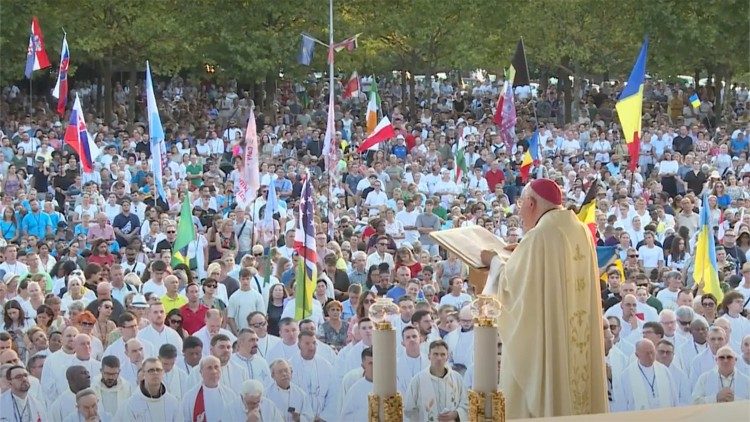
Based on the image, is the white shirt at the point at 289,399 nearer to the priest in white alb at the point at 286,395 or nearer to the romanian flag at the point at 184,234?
the priest in white alb at the point at 286,395

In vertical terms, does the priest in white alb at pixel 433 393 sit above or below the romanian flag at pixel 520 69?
below

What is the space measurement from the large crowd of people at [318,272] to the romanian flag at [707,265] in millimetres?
191

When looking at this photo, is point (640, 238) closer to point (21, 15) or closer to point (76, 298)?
point (76, 298)

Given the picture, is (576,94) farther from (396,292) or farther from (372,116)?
(396,292)

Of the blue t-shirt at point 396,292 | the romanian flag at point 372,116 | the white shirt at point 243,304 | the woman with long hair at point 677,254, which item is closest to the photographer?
the white shirt at point 243,304

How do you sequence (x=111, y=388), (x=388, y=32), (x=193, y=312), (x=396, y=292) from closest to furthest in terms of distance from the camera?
(x=111, y=388) → (x=193, y=312) → (x=396, y=292) → (x=388, y=32)

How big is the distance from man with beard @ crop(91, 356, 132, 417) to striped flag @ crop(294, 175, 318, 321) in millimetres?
2482

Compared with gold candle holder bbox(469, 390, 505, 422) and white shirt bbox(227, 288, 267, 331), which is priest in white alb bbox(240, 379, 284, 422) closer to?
white shirt bbox(227, 288, 267, 331)

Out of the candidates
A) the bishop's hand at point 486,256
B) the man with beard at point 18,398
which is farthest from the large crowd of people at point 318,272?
the bishop's hand at point 486,256

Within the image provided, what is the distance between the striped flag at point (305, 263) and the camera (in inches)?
453

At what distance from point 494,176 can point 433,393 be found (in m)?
12.9

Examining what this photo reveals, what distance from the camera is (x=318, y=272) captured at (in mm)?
13211

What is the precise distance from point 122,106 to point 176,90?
2963 mm

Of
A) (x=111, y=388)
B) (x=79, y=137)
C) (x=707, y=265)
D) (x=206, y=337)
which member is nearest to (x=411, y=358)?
(x=206, y=337)
